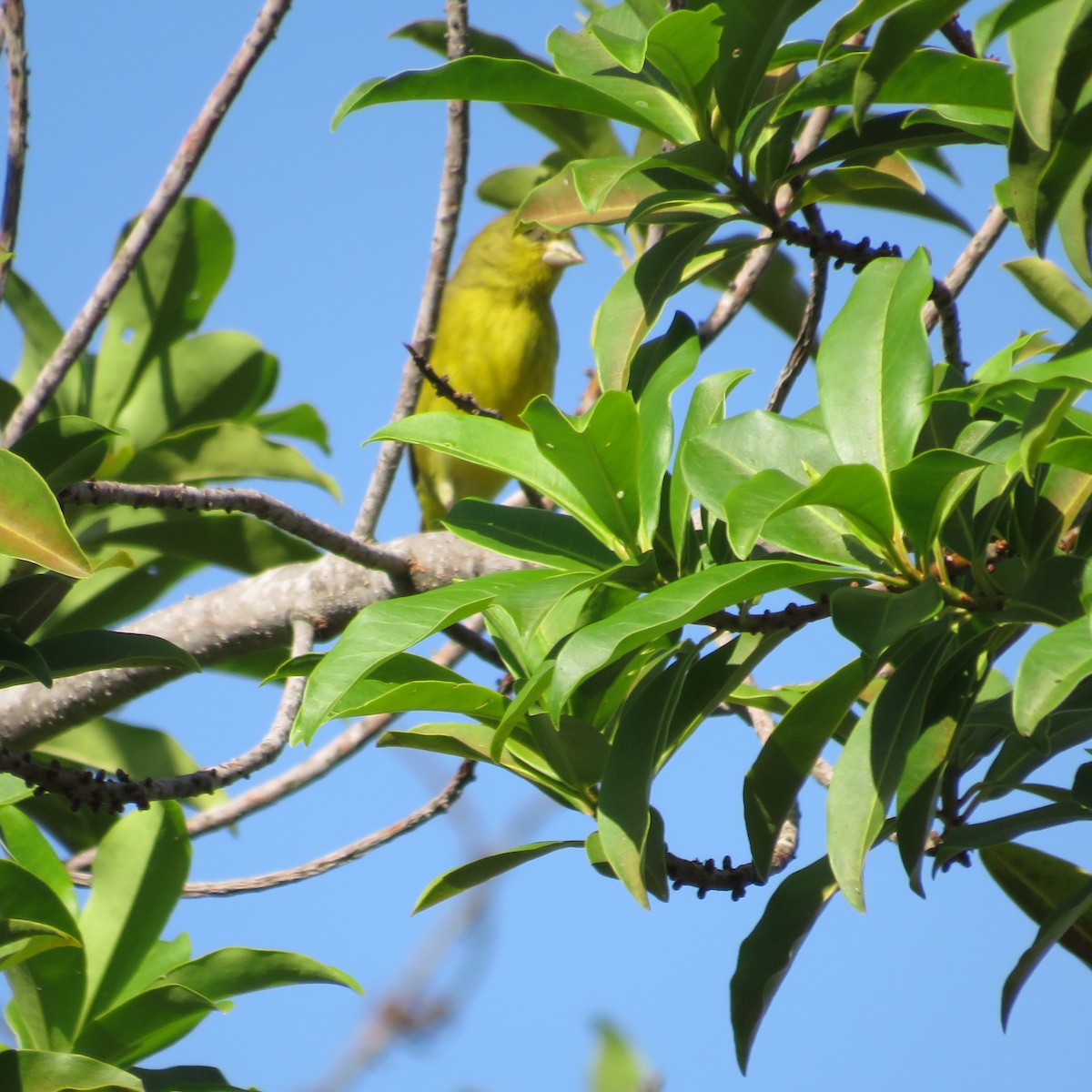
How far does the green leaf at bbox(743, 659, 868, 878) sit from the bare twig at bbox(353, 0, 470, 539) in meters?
1.32

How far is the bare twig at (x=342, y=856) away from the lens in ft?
8.63

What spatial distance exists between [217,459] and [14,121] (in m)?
1.07

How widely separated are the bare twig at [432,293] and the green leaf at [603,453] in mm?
1226

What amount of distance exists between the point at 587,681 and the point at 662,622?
0.48m

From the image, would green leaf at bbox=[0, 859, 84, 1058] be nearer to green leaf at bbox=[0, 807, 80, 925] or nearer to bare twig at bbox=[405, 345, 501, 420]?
green leaf at bbox=[0, 807, 80, 925]

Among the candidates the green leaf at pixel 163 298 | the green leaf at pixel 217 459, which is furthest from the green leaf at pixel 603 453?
the green leaf at pixel 163 298

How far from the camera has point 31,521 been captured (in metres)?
1.51

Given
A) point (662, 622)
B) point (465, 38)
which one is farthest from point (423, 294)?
point (662, 622)

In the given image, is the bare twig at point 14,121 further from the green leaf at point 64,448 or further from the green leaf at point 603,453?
the green leaf at point 603,453

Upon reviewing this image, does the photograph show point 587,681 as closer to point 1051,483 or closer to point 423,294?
point 1051,483

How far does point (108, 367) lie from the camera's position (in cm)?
352

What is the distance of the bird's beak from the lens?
6133 mm

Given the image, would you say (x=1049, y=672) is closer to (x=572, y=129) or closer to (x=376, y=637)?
(x=376, y=637)

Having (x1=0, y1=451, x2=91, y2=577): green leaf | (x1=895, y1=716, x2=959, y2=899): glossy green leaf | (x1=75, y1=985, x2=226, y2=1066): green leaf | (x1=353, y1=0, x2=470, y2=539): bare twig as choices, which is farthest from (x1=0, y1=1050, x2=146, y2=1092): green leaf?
(x1=353, y1=0, x2=470, y2=539): bare twig
